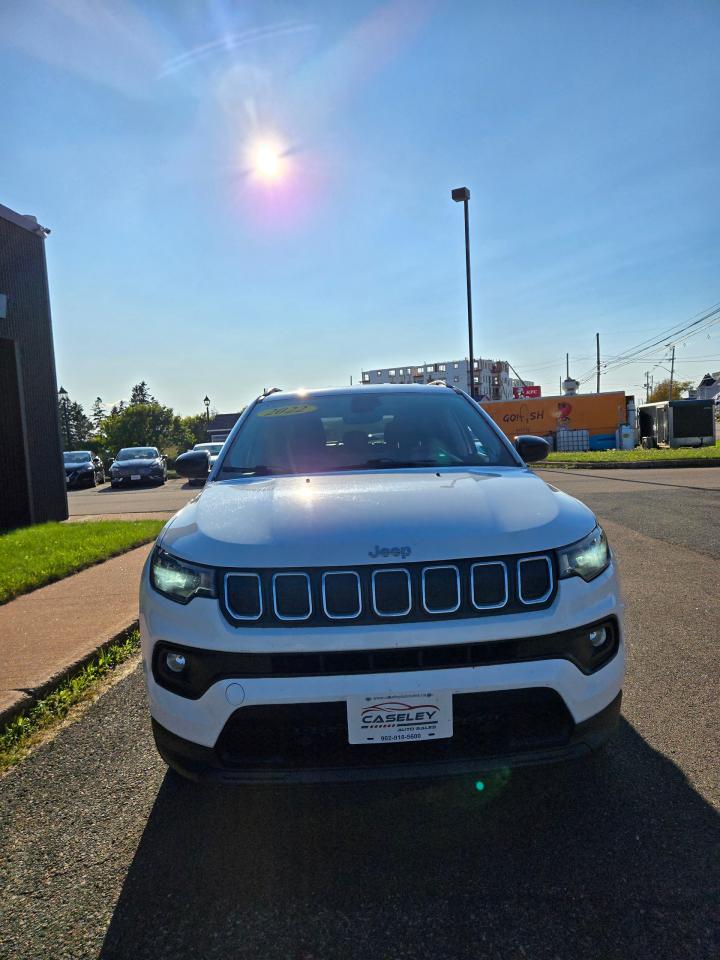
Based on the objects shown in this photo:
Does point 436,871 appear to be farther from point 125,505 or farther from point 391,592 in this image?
point 125,505

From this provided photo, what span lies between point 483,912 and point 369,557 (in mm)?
1079

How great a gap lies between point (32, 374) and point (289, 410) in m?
9.72

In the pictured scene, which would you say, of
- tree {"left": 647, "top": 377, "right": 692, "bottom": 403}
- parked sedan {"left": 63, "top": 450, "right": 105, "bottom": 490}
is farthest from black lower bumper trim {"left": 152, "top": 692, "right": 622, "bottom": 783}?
tree {"left": 647, "top": 377, "right": 692, "bottom": 403}

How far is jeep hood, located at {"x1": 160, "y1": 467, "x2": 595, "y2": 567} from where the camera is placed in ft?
7.11

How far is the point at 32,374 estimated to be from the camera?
468 inches

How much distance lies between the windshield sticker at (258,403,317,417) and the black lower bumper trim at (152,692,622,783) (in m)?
2.13

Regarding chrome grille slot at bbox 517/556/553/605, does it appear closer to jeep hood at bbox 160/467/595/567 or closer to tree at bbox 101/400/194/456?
jeep hood at bbox 160/467/595/567

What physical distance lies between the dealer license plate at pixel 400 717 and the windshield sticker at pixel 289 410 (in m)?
2.19

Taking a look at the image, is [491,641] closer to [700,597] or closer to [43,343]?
[700,597]

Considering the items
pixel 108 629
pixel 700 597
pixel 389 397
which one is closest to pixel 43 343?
pixel 108 629

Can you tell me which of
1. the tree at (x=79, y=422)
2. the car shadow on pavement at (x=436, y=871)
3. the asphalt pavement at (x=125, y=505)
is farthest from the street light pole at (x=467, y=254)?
the tree at (x=79, y=422)

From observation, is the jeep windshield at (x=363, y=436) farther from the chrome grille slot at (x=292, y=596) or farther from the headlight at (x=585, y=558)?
the chrome grille slot at (x=292, y=596)

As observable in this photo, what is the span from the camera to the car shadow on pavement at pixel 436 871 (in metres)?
1.84

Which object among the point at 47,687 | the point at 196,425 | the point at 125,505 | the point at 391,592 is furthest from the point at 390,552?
the point at 196,425
